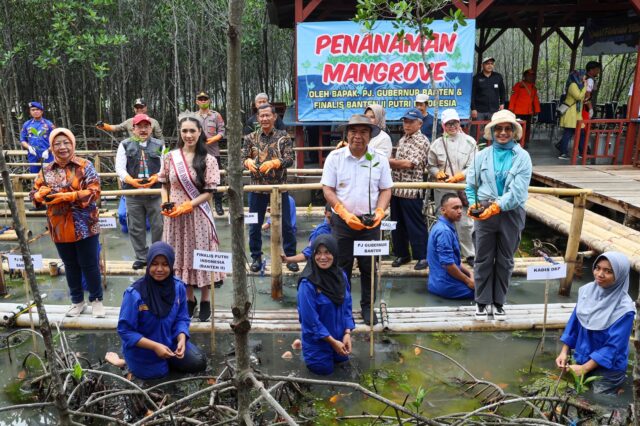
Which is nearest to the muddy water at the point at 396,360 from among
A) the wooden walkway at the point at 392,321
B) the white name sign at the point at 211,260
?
the wooden walkway at the point at 392,321

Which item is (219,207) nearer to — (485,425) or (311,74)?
(311,74)

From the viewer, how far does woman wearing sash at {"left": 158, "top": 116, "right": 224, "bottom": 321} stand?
3.88 metres

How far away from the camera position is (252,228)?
198 inches

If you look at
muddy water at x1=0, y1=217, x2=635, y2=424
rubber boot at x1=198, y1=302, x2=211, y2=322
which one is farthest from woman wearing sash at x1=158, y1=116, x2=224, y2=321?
muddy water at x1=0, y1=217, x2=635, y2=424

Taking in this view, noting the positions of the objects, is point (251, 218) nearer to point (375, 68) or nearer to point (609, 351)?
point (609, 351)

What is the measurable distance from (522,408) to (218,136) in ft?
17.3

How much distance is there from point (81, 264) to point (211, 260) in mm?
1182

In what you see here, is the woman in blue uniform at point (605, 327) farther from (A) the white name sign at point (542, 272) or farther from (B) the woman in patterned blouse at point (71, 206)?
(B) the woman in patterned blouse at point (71, 206)

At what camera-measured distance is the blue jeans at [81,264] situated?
3.92m

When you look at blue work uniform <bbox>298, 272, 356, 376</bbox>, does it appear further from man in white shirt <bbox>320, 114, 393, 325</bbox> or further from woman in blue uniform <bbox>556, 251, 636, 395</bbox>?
woman in blue uniform <bbox>556, 251, 636, 395</bbox>

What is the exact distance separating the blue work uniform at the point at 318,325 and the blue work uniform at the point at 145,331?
78 centimetres

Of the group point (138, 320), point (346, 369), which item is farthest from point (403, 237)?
point (138, 320)

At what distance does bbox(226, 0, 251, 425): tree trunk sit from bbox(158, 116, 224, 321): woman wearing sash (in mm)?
2494

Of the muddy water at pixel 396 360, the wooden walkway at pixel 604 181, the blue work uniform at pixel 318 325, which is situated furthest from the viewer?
the wooden walkway at pixel 604 181
